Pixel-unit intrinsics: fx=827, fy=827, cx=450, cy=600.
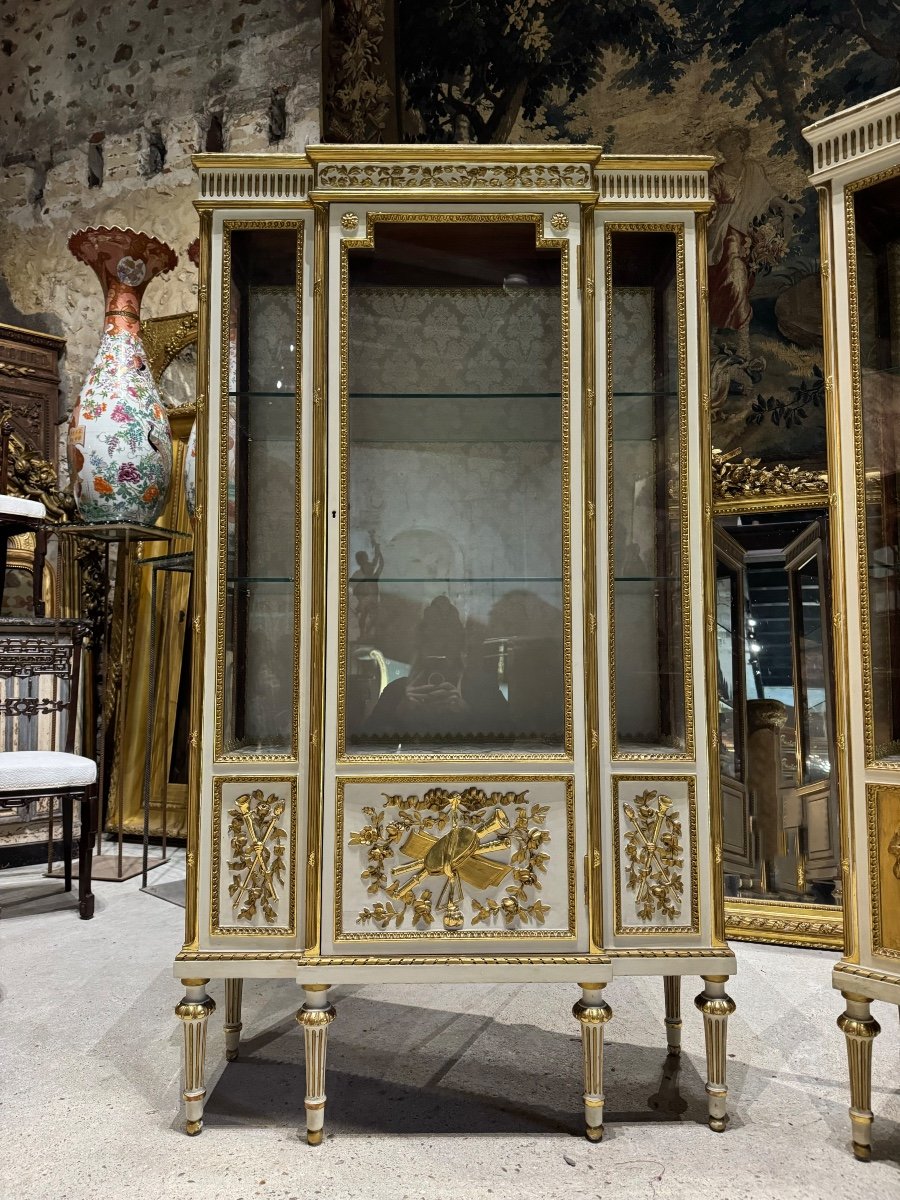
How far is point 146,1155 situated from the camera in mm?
1742

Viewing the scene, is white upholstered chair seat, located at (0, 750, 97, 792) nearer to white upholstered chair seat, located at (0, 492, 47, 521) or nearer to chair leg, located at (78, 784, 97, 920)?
chair leg, located at (78, 784, 97, 920)

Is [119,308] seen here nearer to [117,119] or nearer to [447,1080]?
[117,119]

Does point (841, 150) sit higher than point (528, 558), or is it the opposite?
point (841, 150)

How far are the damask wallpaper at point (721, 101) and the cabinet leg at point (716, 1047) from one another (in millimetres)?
2466

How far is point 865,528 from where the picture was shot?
74.3 inches

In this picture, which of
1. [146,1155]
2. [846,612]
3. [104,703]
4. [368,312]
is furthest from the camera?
[104,703]

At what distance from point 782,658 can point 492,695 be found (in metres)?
1.66

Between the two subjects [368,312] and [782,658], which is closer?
[368,312]

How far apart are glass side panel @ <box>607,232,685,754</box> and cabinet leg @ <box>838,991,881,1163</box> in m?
0.68

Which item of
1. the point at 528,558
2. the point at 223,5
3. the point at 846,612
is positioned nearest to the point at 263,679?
the point at 528,558

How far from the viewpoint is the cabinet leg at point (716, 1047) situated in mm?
1848

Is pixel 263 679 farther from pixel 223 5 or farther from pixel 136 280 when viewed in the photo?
pixel 223 5

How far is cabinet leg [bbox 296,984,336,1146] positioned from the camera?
5.90 ft

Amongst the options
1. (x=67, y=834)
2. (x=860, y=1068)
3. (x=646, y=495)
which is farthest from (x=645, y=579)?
(x=67, y=834)
